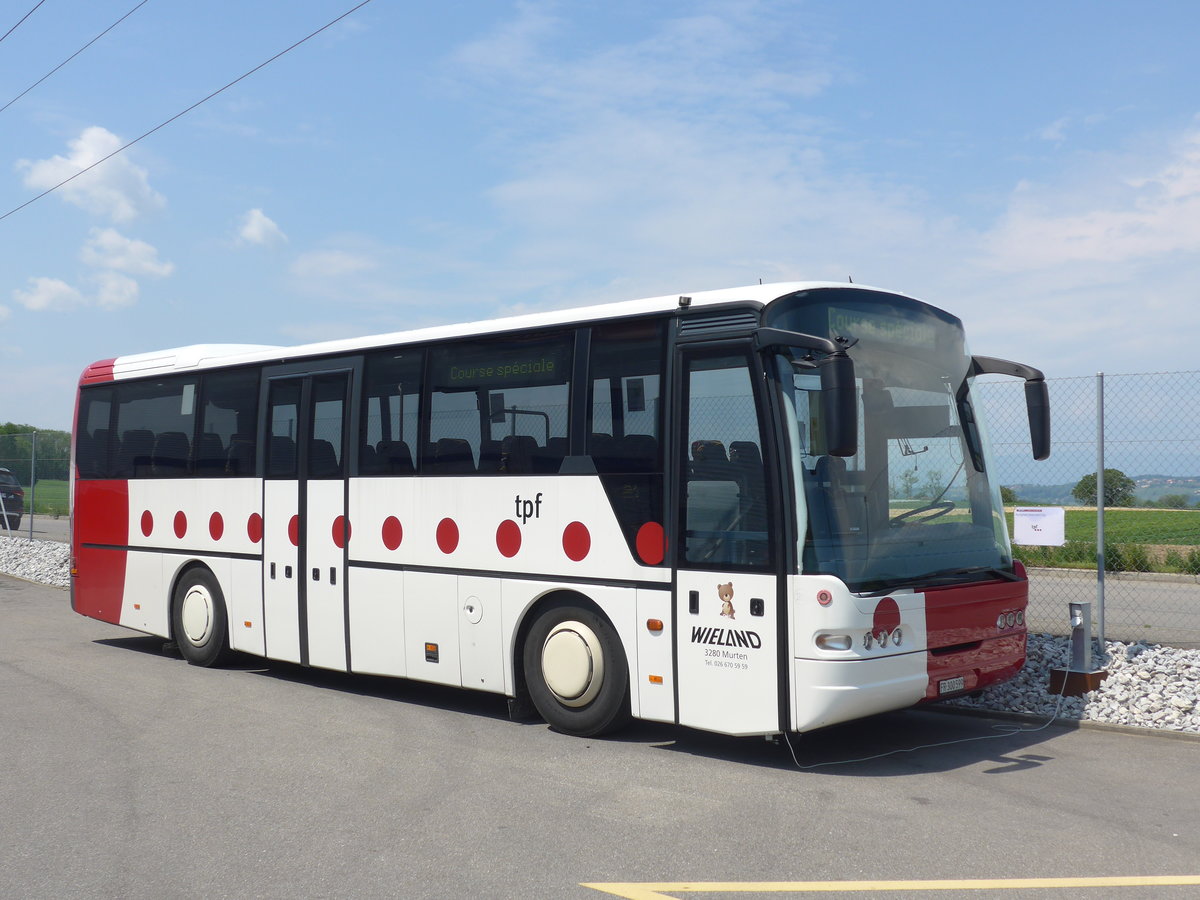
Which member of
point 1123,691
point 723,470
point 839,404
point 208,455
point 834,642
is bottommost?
point 1123,691

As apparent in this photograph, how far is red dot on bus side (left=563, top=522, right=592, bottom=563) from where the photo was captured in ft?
26.8

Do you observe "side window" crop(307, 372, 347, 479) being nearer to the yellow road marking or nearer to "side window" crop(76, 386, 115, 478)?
"side window" crop(76, 386, 115, 478)

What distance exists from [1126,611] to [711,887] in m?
11.6

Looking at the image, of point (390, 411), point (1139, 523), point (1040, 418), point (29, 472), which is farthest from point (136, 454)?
point (29, 472)

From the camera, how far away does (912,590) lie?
718 cm

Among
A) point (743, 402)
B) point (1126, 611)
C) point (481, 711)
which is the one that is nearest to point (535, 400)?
point (743, 402)

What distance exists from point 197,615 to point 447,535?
4219mm

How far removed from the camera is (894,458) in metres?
7.58

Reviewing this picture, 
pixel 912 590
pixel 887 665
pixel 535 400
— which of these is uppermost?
pixel 535 400

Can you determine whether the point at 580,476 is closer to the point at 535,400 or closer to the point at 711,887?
the point at 535,400

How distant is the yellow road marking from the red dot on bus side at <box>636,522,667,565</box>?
291 cm

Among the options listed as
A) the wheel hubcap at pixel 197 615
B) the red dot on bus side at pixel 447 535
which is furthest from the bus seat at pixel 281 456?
the red dot on bus side at pixel 447 535

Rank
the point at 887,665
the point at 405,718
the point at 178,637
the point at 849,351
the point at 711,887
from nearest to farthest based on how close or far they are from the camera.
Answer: the point at 711,887 → the point at 887,665 → the point at 849,351 → the point at 405,718 → the point at 178,637

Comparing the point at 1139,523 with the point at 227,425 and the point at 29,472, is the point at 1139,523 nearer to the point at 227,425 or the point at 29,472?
the point at 227,425
